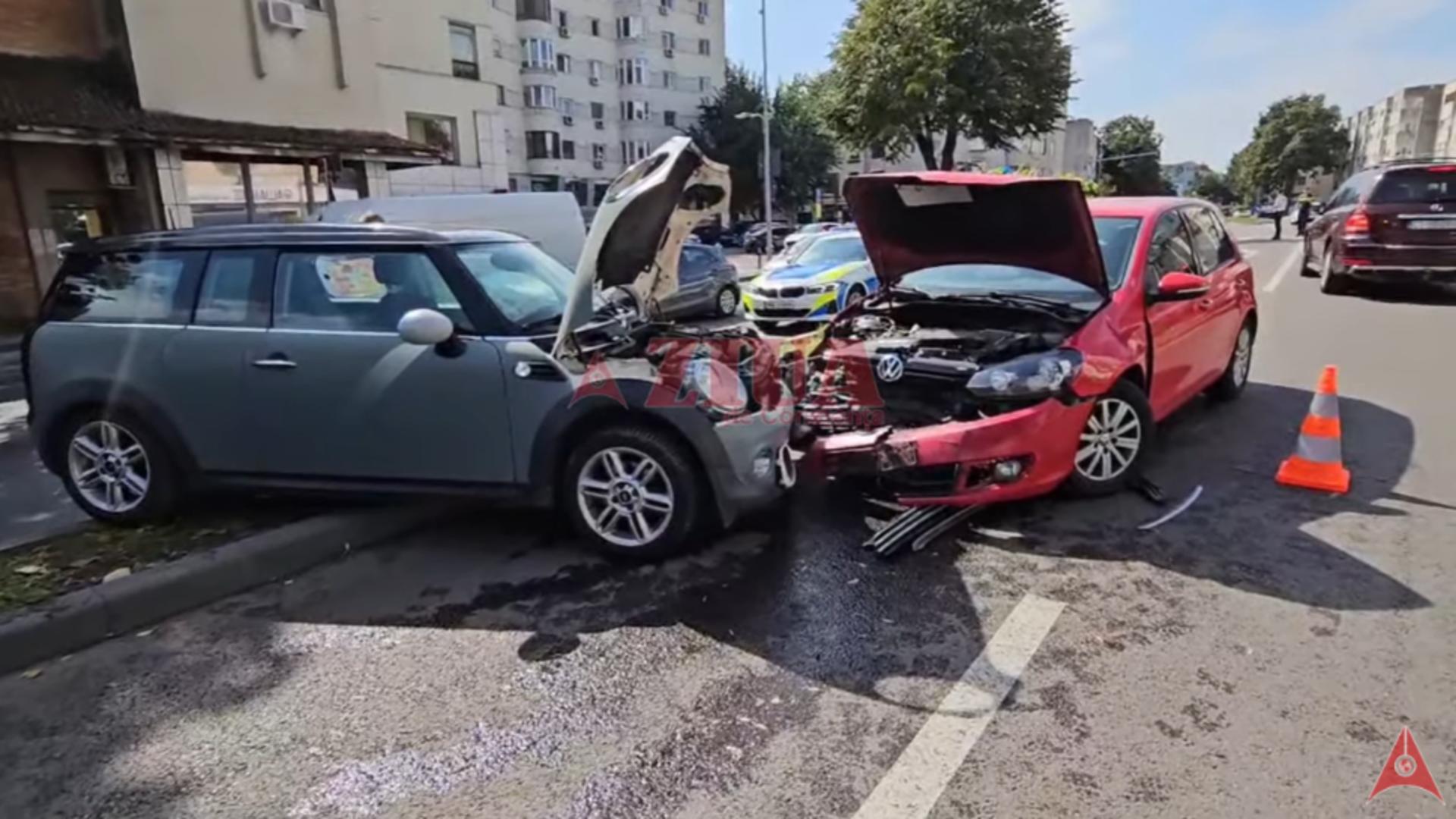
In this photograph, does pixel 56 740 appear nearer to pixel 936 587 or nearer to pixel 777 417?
pixel 777 417

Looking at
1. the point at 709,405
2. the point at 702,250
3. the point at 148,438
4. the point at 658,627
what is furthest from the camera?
the point at 702,250

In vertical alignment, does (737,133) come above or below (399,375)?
above

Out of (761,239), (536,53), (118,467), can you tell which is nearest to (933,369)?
(118,467)

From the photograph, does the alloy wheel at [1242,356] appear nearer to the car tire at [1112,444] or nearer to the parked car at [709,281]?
the car tire at [1112,444]

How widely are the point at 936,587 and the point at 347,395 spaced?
10.0 ft

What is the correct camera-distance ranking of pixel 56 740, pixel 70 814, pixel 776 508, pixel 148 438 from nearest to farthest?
pixel 70 814, pixel 56 740, pixel 148 438, pixel 776 508

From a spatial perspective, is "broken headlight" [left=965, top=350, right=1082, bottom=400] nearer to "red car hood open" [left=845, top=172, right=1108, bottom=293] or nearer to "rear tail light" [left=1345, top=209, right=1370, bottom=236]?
"red car hood open" [left=845, top=172, right=1108, bottom=293]

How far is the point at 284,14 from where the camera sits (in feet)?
54.1

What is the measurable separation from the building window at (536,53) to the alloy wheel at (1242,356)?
145 feet

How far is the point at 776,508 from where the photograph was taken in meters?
4.92

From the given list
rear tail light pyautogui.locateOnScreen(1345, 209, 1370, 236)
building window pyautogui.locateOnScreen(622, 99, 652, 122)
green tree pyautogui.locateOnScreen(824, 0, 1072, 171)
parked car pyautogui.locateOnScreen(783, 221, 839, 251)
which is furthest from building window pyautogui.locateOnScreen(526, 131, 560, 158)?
rear tail light pyautogui.locateOnScreen(1345, 209, 1370, 236)

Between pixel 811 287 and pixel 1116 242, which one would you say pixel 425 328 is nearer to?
pixel 1116 242

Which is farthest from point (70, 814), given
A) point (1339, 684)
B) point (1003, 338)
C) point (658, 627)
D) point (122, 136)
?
point (122, 136)

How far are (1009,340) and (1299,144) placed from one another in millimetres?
94429
